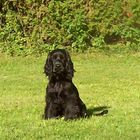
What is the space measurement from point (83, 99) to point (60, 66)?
109 inches

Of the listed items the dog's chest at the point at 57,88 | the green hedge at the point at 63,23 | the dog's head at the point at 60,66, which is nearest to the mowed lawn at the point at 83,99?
the dog's chest at the point at 57,88

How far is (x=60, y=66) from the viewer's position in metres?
8.71

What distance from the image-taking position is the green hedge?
733 inches

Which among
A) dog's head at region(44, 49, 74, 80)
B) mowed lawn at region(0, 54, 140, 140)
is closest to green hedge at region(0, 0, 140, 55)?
mowed lawn at region(0, 54, 140, 140)

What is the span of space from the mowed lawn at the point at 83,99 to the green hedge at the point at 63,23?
796mm

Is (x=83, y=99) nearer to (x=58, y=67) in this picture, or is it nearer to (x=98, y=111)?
(x=98, y=111)

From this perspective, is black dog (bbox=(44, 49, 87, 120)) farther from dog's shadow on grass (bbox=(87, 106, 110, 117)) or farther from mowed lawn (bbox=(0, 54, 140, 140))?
dog's shadow on grass (bbox=(87, 106, 110, 117))

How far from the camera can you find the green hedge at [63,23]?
18625mm

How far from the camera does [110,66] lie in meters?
16.7

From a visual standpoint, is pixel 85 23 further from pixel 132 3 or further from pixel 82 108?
pixel 82 108

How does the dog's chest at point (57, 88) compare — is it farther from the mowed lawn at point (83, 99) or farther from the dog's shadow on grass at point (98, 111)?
the dog's shadow on grass at point (98, 111)

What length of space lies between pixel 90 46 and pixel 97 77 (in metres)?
4.59

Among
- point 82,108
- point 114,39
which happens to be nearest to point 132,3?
point 114,39

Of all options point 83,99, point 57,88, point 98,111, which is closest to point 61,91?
point 57,88
